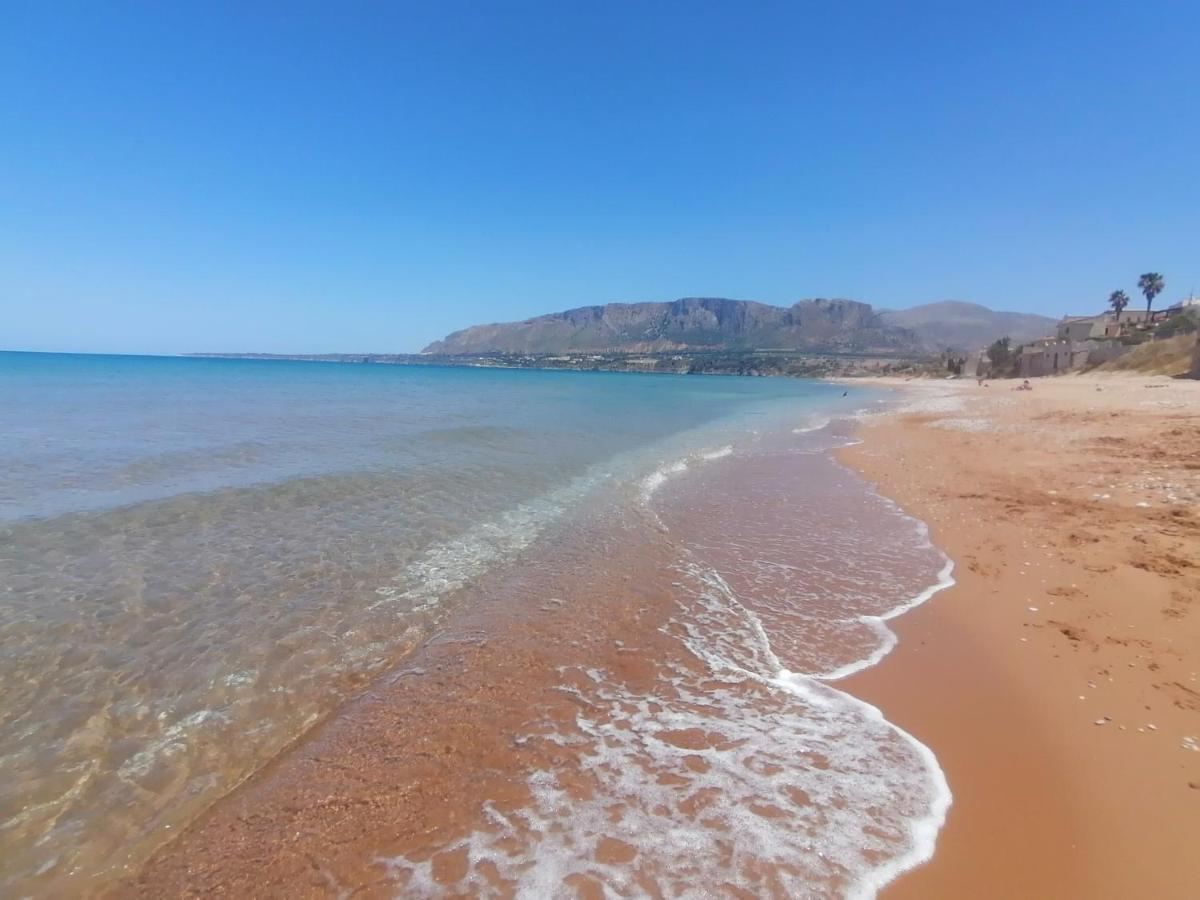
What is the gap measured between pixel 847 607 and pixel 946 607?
1.06 m

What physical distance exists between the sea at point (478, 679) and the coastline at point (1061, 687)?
0.96 ft

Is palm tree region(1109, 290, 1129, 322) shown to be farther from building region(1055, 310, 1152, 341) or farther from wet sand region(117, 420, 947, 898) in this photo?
wet sand region(117, 420, 947, 898)

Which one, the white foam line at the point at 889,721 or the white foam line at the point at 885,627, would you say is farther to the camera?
the white foam line at the point at 885,627

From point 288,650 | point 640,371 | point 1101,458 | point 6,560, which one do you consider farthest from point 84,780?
point 640,371

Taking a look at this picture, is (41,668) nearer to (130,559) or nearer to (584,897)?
(130,559)

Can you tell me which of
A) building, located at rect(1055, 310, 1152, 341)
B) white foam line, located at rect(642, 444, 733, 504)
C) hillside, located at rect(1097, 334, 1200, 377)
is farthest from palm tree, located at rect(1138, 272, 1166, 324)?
white foam line, located at rect(642, 444, 733, 504)

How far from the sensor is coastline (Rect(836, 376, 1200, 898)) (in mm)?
3096

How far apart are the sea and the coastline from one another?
0.29 meters

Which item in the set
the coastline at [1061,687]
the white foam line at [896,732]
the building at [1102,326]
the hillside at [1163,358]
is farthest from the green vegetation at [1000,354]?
the white foam line at [896,732]

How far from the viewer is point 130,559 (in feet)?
25.3

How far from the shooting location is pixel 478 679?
5027 mm

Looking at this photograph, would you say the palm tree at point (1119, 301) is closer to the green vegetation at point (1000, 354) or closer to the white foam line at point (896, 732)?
the green vegetation at point (1000, 354)

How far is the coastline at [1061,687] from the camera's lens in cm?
310

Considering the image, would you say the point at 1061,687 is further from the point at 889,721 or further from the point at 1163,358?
the point at 1163,358
